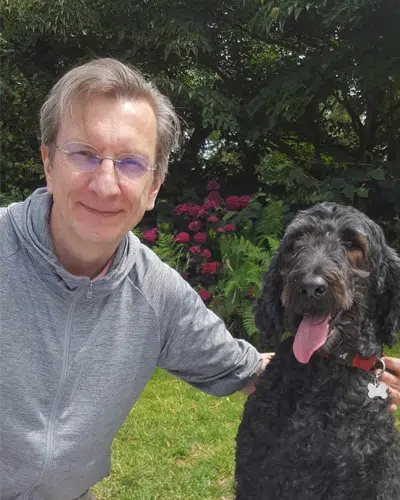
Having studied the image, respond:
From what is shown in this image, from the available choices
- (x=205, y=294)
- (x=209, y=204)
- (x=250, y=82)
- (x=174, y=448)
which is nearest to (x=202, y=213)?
(x=209, y=204)

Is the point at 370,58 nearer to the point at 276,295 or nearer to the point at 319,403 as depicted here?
the point at 276,295

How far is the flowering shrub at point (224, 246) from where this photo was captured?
5230mm

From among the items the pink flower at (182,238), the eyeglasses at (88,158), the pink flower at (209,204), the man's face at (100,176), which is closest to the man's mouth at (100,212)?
the man's face at (100,176)

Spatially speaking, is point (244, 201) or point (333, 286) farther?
point (244, 201)

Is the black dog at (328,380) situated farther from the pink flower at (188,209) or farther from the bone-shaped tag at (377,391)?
the pink flower at (188,209)

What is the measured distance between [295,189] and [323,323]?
13.4 ft

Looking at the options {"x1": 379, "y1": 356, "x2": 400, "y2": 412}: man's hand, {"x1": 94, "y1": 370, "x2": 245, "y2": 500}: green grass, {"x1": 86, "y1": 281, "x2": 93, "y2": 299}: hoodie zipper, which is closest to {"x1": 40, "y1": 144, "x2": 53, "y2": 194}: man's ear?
{"x1": 86, "y1": 281, "x2": 93, "y2": 299}: hoodie zipper

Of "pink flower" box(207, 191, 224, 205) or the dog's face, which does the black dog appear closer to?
the dog's face

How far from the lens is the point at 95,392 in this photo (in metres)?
2.00

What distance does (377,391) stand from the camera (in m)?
2.04

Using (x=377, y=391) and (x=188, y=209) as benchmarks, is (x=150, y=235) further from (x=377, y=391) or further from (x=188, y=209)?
(x=377, y=391)

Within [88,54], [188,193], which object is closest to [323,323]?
[188,193]

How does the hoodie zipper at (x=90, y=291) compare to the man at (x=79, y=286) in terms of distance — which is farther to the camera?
the hoodie zipper at (x=90, y=291)

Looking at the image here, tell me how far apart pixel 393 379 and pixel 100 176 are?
1387 millimetres
